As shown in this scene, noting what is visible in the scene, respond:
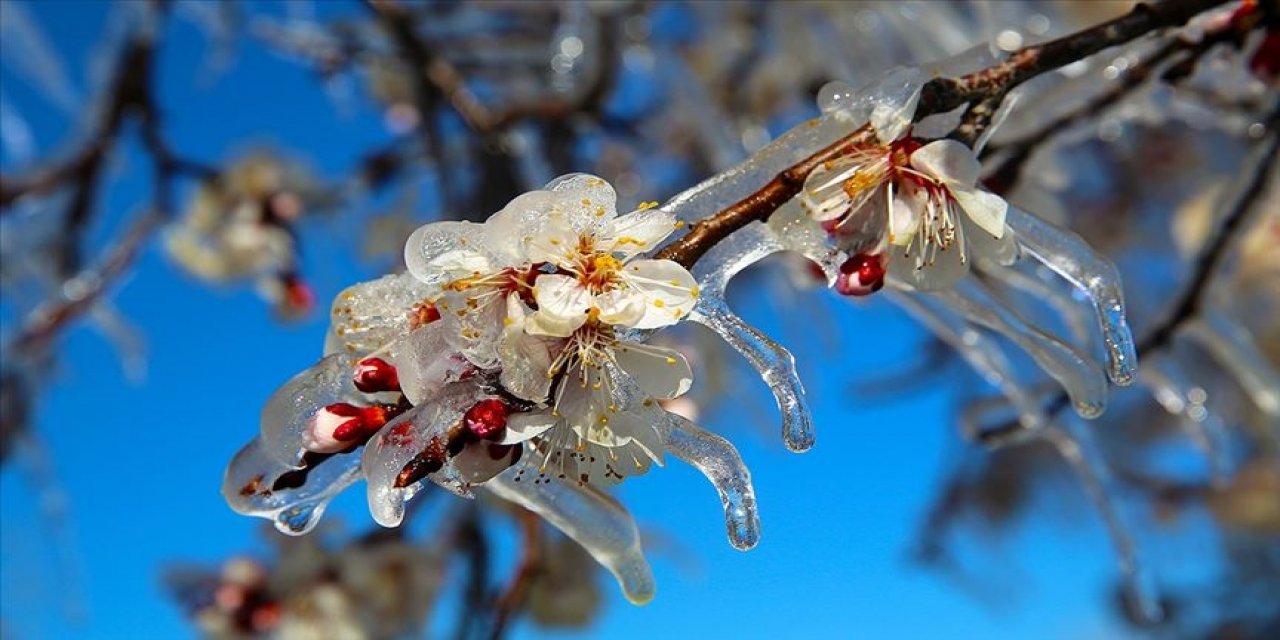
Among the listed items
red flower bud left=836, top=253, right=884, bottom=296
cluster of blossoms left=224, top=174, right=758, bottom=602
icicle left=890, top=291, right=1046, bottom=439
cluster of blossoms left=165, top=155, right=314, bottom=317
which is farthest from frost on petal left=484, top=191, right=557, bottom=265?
cluster of blossoms left=165, top=155, right=314, bottom=317

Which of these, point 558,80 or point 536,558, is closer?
point 536,558

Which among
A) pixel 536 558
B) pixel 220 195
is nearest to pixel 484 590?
pixel 536 558

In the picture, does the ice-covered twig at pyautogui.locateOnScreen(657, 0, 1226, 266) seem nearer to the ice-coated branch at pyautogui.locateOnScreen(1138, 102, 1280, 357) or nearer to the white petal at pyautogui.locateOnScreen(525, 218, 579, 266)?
the white petal at pyautogui.locateOnScreen(525, 218, 579, 266)

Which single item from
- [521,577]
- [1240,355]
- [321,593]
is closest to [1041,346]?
[1240,355]

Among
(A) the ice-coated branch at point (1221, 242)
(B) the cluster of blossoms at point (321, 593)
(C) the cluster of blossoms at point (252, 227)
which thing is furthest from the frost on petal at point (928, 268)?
(C) the cluster of blossoms at point (252, 227)

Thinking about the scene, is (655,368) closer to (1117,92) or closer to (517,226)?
(517,226)

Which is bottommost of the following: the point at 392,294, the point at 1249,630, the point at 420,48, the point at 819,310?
the point at 1249,630

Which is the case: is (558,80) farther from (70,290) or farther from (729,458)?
(729,458)
